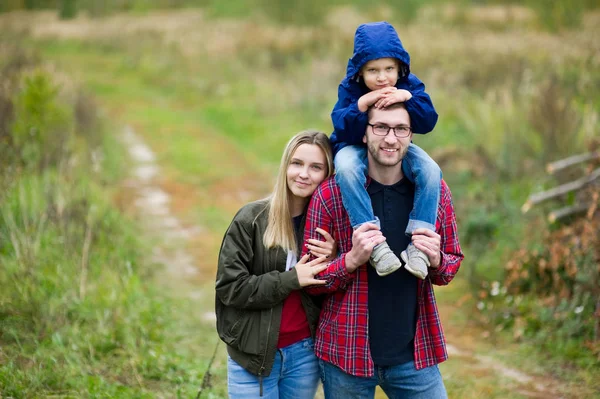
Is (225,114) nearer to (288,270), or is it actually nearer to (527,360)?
(527,360)

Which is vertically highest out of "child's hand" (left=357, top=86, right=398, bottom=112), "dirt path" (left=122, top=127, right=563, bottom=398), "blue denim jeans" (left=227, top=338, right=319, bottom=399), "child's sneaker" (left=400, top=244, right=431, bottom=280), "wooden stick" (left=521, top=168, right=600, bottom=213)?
"child's hand" (left=357, top=86, right=398, bottom=112)

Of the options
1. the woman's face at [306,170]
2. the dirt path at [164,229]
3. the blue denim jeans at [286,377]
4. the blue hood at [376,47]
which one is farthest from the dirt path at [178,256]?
the blue hood at [376,47]

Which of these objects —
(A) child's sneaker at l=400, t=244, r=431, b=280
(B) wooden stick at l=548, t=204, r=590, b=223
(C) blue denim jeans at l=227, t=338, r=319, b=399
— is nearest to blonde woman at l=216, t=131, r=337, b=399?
(C) blue denim jeans at l=227, t=338, r=319, b=399

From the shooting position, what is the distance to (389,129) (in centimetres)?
267

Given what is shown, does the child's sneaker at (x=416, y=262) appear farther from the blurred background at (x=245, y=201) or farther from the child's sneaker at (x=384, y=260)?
the blurred background at (x=245, y=201)

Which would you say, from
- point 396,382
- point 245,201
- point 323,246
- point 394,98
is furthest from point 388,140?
point 245,201

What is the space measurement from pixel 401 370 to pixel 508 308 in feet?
10.9

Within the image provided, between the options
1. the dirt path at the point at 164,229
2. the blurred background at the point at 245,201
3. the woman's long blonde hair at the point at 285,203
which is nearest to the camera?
the woman's long blonde hair at the point at 285,203

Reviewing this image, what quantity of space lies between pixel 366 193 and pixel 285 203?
1.36ft

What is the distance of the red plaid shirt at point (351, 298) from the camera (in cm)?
262

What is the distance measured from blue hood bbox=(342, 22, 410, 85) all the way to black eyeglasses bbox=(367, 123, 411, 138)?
1.43ft

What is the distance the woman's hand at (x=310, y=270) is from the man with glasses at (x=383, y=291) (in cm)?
3

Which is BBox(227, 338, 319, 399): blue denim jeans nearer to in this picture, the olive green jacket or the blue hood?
the olive green jacket

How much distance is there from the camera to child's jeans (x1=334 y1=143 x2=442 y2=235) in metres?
2.64
